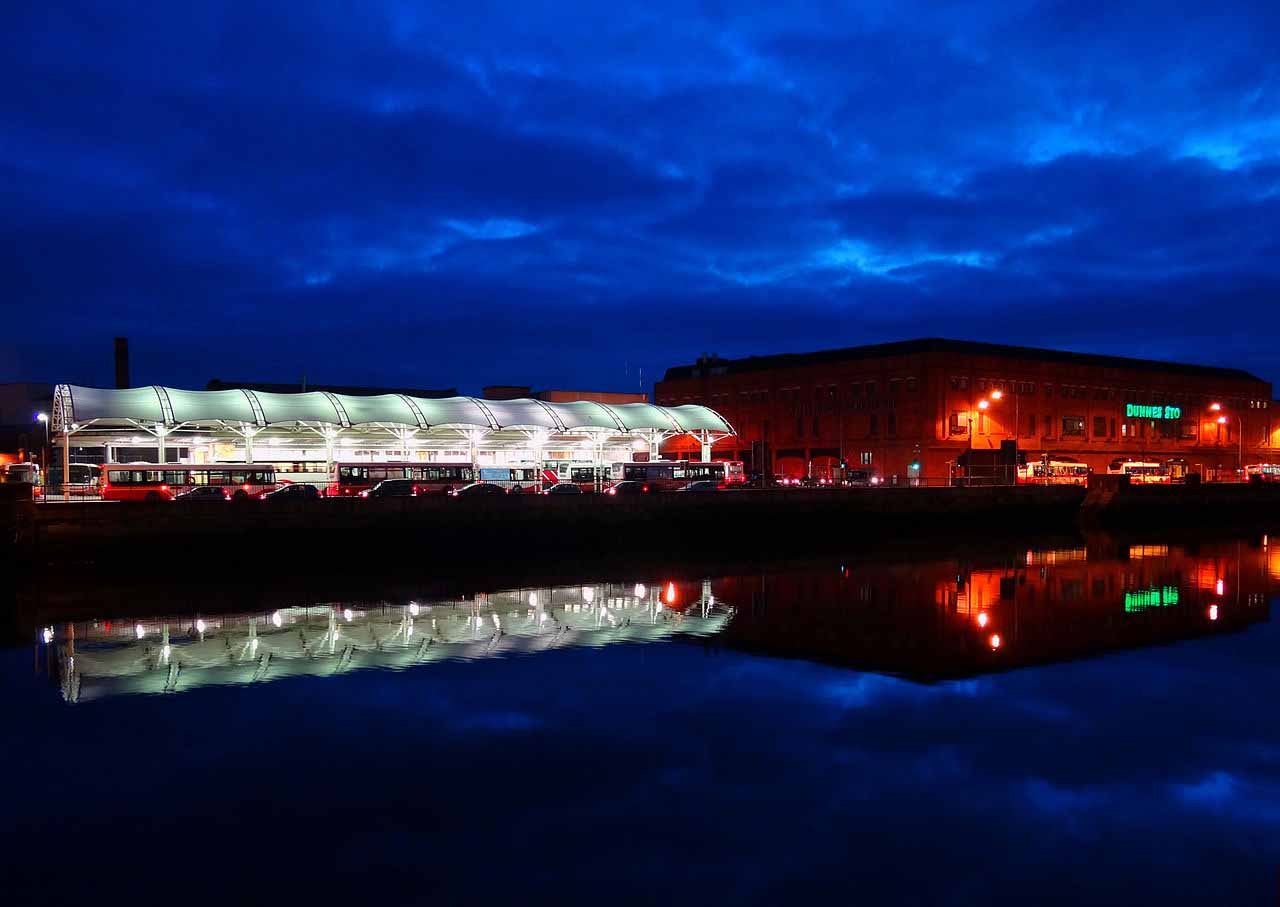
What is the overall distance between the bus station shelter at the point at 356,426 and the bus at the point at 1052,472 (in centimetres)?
2538

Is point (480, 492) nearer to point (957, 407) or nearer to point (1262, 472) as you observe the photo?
point (957, 407)

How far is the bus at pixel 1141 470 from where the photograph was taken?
8388 cm

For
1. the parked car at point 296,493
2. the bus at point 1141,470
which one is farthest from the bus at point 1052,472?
the parked car at point 296,493

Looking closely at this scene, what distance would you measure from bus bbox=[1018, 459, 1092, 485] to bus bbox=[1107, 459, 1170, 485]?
529 cm

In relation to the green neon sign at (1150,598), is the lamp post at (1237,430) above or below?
above

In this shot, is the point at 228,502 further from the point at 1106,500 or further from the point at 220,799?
the point at 1106,500

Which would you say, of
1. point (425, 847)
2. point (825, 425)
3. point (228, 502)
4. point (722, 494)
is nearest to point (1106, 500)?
point (825, 425)

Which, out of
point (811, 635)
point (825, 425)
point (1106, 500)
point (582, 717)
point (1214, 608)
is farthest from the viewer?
point (825, 425)

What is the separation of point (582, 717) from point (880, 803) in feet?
20.3

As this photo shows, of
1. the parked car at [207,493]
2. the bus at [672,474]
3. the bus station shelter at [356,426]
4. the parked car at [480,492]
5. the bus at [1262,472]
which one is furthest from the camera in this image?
the bus at [1262,472]

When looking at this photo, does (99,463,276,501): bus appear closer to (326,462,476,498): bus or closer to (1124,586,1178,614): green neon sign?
(326,462,476,498): bus

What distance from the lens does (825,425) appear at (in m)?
84.8

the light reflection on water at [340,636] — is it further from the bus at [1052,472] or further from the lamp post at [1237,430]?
the lamp post at [1237,430]

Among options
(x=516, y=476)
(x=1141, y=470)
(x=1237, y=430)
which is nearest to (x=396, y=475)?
(x=516, y=476)
